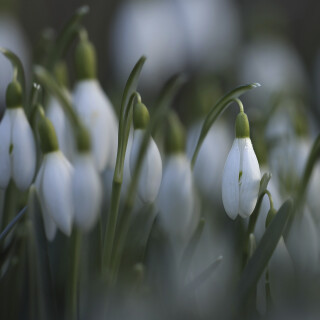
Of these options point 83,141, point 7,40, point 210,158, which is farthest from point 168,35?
point 83,141

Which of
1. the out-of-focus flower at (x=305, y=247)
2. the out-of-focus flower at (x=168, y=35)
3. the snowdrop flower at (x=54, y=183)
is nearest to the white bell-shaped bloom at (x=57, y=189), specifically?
the snowdrop flower at (x=54, y=183)

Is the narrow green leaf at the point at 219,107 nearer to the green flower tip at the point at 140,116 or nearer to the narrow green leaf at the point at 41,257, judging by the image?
the green flower tip at the point at 140,116

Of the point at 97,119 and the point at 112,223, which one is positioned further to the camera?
the point at 97,119

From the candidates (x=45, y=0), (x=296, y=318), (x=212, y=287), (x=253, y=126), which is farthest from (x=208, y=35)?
(x=296, y=318)

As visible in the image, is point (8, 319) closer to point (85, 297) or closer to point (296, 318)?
point (85, 297)

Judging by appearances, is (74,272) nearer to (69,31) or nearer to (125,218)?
Answer: (125,218)
